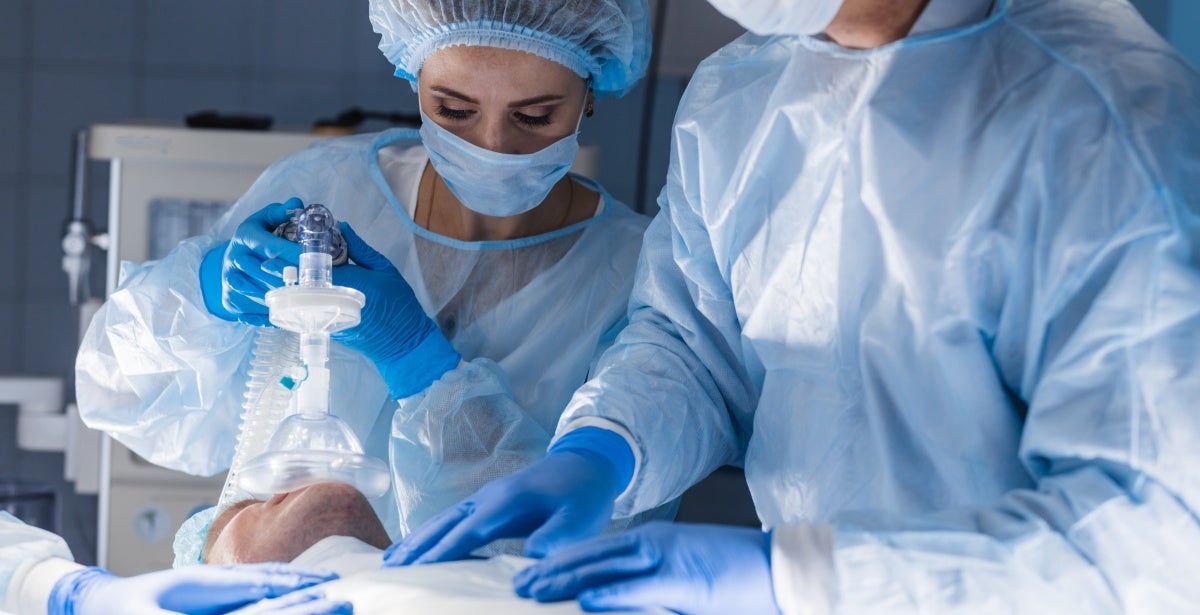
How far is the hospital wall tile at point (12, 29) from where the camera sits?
3.62 meters

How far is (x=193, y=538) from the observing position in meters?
1.69

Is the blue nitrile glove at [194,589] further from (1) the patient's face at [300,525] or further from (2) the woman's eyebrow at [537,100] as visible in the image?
(2) the woman's eyebrow at [537,100]

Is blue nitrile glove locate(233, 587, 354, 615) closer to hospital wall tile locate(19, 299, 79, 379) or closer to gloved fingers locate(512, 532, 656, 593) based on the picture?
gloved fingers locate(512, 532, 656, 593)

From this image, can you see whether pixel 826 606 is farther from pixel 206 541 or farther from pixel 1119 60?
pixel 206 541

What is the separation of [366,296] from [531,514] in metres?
0.50

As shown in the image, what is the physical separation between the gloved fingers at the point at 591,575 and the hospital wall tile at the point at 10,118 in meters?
3.19

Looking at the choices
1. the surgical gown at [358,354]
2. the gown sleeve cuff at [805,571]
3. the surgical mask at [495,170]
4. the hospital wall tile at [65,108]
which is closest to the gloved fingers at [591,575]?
the gown sleeve cuff at [805,571]

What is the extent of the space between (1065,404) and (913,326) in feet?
0.66

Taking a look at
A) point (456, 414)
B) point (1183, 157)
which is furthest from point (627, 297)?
point (1183, 157)

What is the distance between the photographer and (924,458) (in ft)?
Answer: 3.99

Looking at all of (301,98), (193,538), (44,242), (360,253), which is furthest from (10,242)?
(360,253)

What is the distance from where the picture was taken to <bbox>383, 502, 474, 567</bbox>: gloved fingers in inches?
48.9

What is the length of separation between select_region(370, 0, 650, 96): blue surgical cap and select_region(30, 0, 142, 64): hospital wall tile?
85.1 inches

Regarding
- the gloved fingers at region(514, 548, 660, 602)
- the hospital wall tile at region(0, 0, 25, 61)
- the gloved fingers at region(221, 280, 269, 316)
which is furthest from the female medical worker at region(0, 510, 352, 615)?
the hospital wall tile at region(0, 0, 25, 61)
